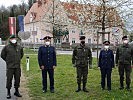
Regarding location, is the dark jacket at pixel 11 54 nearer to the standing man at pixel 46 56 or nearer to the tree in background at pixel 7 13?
the standing man at pixel 46 56

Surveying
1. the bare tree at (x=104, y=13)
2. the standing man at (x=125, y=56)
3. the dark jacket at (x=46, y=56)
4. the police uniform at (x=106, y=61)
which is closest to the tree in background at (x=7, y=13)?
the bare tree at (x=104, y=13)

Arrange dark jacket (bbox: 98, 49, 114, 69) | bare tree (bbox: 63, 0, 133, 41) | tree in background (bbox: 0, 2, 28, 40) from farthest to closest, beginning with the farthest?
tree in background (bbox: 0, 2, 28, 40) < bare tree (bbox: 63, 0, 133, 41) < dark jacket (bbox: 98, 49, 114, 69)

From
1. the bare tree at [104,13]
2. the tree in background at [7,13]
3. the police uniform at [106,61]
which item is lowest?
the police uniform at [106,61]

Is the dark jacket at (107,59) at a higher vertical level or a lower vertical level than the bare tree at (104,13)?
lower

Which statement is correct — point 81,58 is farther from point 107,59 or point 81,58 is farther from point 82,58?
point 107,59

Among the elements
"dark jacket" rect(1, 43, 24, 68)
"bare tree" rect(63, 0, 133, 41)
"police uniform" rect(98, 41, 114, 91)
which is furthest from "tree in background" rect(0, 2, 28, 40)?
"dark jacket" rect(1, 43, 24, 68)

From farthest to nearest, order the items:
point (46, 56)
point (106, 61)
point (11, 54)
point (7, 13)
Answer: point (7, 13) < point (106, 61) < point (46, 56) < point (11, 54)

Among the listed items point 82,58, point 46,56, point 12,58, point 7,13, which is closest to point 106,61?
point 82,58

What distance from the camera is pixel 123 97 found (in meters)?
11.0

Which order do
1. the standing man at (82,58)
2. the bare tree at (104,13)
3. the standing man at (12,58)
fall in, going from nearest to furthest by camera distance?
1. the standing man at (12,58)
2. the standing man at (82,58)
3. the bare tree at (104,13)

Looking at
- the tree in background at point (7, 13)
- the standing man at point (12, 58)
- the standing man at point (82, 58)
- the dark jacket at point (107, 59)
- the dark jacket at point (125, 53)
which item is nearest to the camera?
the standing man at point (12, 58)

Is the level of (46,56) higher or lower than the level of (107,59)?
higher

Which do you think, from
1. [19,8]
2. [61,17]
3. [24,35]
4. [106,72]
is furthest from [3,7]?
[106,72]

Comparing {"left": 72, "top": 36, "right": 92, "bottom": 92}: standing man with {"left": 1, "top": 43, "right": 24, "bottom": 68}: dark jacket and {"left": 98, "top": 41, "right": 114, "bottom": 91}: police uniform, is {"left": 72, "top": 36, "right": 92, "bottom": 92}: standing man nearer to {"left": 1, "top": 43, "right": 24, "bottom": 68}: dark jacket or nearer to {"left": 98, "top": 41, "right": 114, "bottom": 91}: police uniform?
{"left": 98, "top": 41, "right": 114, "bottom": 91}: police uniform
